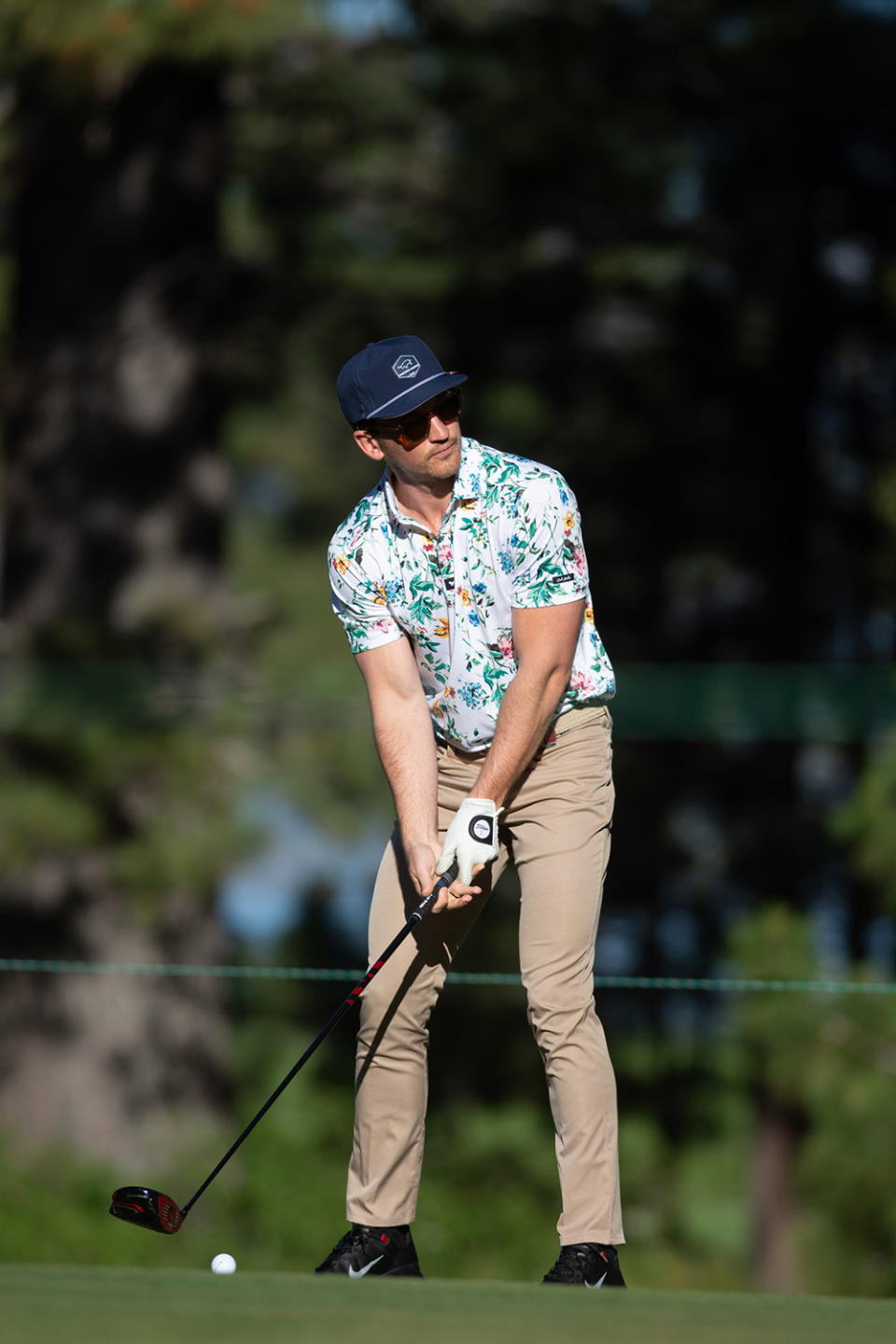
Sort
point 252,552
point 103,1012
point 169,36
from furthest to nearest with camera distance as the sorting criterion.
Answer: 1. point 252,552
2. point 103,1012
3. point 169,36

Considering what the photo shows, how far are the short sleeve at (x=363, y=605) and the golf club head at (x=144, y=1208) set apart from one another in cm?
126

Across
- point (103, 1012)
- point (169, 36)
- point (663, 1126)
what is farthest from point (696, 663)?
point (169, 36)

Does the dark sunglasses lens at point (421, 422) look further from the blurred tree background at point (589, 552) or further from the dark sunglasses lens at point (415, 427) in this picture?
the blurred tree background at point (589, 552)

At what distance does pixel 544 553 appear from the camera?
3.89m

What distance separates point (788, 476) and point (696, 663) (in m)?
1.27

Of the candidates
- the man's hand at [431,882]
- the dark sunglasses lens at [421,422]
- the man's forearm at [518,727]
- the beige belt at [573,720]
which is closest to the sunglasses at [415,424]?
the dark sunglasses lens at [421,422]

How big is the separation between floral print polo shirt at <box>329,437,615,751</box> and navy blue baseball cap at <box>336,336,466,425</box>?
18 cm

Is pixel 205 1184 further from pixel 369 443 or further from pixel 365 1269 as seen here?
pixel 369 443

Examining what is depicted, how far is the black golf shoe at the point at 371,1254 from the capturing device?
4.06m

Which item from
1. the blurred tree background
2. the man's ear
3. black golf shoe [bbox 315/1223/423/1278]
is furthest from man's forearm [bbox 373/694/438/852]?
the blurred tree background

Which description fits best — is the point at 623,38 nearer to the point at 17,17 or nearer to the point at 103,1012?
the point at 17,17

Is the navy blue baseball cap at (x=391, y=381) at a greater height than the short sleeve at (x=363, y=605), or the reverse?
the navy blue baseball cap at (x=391, y=381)

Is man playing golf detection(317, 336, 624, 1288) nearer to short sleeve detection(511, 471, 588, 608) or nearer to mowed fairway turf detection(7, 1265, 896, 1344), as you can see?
short sleeve detection(511, 471, 588, 608)

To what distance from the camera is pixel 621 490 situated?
464 inches
